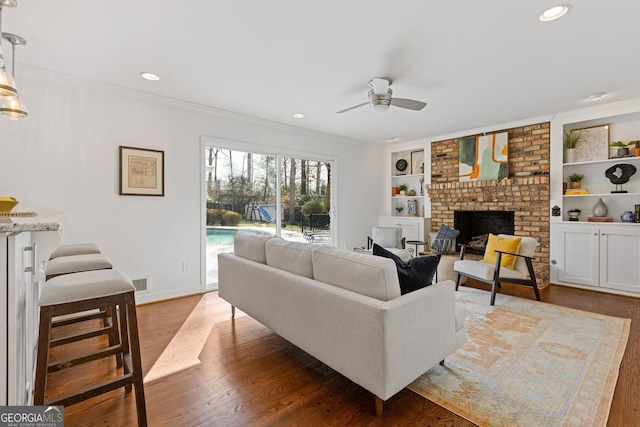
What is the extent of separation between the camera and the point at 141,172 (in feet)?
11.6

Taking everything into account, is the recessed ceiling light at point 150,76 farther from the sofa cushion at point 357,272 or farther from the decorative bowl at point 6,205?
the sofa cushion at point 357,272

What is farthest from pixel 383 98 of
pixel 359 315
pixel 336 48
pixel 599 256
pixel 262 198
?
pixel 599 256

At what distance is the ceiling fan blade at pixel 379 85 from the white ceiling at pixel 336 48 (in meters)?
0.07

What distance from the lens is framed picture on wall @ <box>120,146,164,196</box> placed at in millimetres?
3418

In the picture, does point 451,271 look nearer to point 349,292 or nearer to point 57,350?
point 349,292

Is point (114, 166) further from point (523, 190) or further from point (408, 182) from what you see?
point (523, 190)

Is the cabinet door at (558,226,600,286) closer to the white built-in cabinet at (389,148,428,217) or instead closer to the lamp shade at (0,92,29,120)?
the white built-in cabinet at (389,148,428,217)

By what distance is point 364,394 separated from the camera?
1871mm

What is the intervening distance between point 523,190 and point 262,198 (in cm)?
402

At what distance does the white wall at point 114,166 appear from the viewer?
2.93 m

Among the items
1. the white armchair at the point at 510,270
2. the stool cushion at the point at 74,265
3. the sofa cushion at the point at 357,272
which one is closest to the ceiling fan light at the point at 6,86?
the stool cushion at the point at 74,265

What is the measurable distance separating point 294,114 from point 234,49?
183 cm

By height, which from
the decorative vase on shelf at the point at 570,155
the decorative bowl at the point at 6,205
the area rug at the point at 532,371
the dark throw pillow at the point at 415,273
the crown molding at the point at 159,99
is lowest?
the area rug at the point at 532,371

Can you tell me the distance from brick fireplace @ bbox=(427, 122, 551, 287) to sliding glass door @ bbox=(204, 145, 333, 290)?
236 cm
